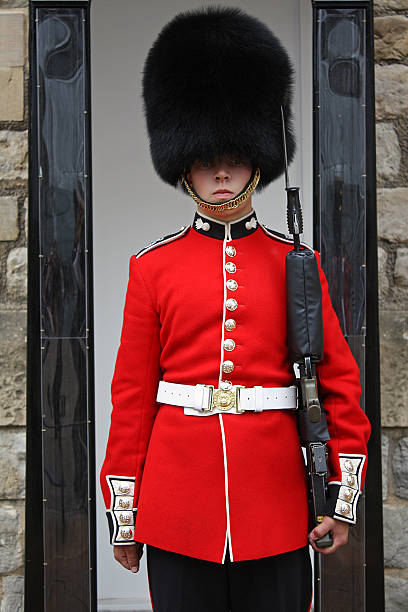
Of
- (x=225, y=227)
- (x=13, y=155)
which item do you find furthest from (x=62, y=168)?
(x=225, y=227)

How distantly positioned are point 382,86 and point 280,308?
112cm

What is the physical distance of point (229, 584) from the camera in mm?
1652

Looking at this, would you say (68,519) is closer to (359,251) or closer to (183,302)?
(183,302)

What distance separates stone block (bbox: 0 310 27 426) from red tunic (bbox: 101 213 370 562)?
0.85 metres

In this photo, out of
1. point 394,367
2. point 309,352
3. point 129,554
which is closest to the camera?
point 309,352

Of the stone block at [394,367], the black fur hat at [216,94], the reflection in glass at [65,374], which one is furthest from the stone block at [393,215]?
the reflection in glass at [65,374]

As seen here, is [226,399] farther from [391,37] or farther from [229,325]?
[391,37]

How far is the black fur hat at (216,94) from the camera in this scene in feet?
5.61

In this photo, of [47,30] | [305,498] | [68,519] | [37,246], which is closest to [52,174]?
[37,246]

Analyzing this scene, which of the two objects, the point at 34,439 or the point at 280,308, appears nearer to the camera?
the point at 280,308

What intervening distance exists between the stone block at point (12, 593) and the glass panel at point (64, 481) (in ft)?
1.33

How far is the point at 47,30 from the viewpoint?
208 cm

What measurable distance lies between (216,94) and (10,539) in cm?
158

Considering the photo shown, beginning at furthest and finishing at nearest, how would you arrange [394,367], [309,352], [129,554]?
[394,367] < [129,554] < [309,352]
